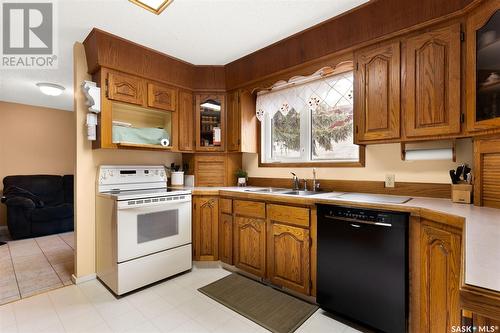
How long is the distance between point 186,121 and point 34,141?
3.82 metres

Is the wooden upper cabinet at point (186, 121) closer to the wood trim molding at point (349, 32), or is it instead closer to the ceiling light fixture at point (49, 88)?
the wood trim molding at point (349, 32)

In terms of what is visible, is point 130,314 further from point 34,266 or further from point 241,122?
point 241,122

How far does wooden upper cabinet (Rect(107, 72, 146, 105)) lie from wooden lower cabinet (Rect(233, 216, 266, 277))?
1.70 metres

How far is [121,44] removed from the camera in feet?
7.97

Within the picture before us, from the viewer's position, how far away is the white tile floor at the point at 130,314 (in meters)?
1.74

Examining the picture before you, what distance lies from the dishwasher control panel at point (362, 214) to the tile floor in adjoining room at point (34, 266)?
2.65 metres

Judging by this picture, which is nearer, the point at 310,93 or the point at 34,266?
the point at 310,93

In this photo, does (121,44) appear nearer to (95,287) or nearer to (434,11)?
(95,287)

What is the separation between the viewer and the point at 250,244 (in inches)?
96.7

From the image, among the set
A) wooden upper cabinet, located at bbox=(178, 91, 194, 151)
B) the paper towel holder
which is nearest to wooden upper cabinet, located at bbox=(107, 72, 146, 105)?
wooden upper cabinet, located at bbox=(178, 91, 194, 151)

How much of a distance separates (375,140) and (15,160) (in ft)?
19.7

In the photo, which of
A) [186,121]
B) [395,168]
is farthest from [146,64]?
[395,168]

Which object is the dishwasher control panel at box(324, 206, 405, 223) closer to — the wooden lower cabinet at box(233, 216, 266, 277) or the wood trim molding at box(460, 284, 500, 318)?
the wooden lower cabinet at box(233, 216, 266, 277)

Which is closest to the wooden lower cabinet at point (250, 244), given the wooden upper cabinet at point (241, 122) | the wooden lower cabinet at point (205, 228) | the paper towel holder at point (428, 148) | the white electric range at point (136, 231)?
the wooden lower cabinet at point (205, 228)
